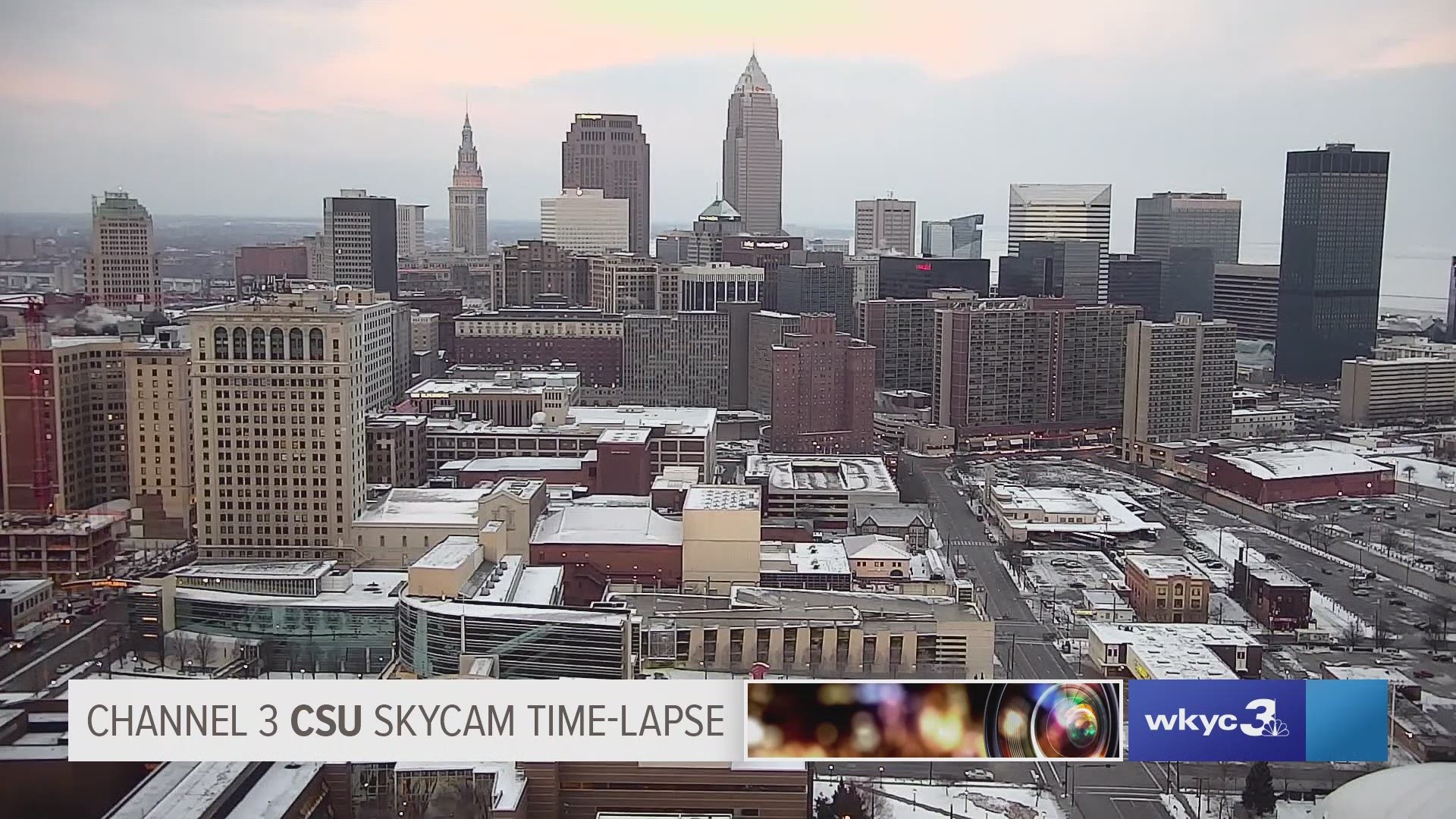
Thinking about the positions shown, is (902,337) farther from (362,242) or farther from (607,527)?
(607,527)

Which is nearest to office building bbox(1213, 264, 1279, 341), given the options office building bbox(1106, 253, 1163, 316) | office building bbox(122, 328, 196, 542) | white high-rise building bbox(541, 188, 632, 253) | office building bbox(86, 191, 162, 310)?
office building bbox(1106, 253, 1163, 316)

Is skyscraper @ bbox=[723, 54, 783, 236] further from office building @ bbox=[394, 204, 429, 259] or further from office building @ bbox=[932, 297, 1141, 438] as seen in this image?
office building @ bbox=[932, 297, 1141, 438]

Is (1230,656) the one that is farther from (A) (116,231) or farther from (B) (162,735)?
(A) (116,231)

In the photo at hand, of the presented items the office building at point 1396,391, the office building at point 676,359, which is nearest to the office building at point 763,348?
the office building at point 676,359

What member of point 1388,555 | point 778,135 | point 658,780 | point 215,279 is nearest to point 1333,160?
point 1388,555

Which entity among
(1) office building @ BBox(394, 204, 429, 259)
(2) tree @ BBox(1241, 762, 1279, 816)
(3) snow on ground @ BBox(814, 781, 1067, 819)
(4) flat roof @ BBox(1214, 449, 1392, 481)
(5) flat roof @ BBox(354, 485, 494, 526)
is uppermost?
(1) office building @ BBox(394, 204, 429, 259)

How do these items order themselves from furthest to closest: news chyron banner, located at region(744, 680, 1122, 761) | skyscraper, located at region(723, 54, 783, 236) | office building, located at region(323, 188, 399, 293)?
1. office building, located at region(323, 188, 399, 293)
2. skyscraper, located at region(723, 54, 783, 236)
3. news chyron banner, located at region(744, 680, 1122, 761)

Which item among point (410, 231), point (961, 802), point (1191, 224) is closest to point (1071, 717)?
point (961, 802)
